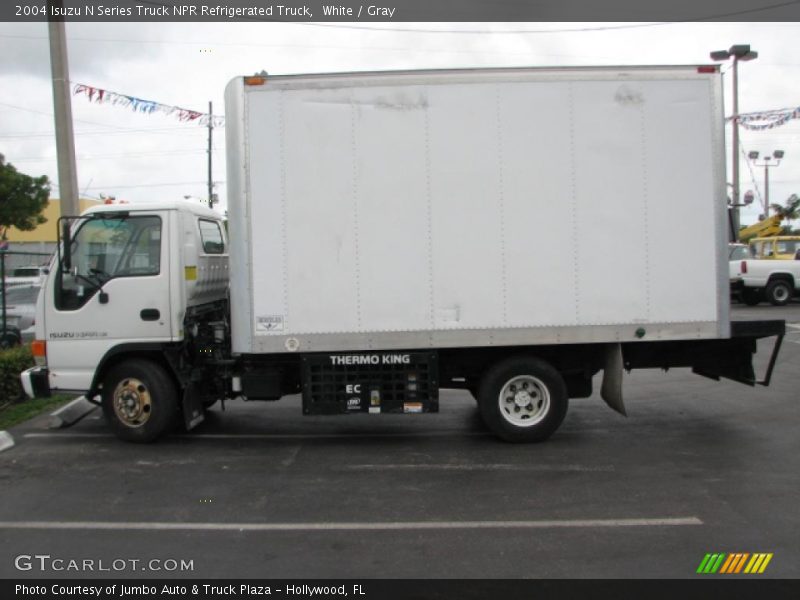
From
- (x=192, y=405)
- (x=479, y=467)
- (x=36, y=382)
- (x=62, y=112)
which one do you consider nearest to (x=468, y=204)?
(x=479, y=467)

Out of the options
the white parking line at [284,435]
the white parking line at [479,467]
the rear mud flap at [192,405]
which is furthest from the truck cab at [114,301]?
the white parking line at [479,467]

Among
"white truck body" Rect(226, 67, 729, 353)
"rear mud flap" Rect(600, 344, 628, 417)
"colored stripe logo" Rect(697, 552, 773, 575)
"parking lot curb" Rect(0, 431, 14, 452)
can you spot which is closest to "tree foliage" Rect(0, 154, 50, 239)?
"parking lot curb" Rect(0, 431, 14, 452)

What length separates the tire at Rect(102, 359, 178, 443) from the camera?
682 centimetres

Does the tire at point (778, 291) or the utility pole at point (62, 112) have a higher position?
the utility pole at point (62, 112)

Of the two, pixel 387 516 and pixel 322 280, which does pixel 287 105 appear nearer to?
pixel 322 280

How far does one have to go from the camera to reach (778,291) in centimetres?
2061

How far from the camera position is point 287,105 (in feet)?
20.8

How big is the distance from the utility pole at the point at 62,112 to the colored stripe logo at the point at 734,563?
370 inches

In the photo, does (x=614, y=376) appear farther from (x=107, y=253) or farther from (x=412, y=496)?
(x=107, y=253)

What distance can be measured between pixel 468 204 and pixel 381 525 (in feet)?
10.1

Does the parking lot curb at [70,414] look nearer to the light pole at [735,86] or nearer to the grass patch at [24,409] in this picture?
the grass patch at [24,409]

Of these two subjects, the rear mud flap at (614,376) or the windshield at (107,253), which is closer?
the rear mud flap at (614,376)

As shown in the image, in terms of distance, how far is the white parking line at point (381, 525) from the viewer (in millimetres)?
4781
